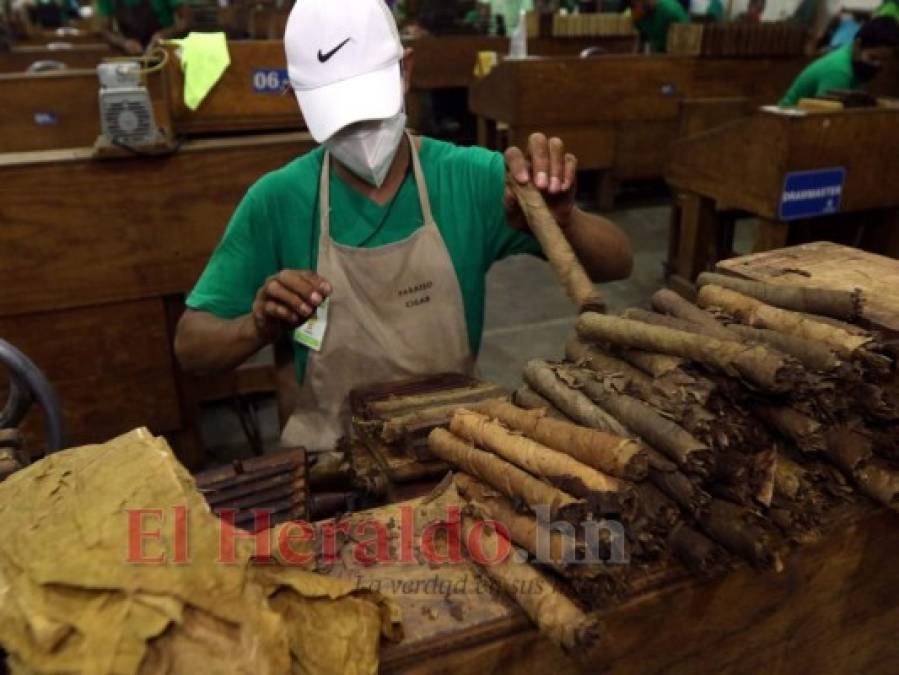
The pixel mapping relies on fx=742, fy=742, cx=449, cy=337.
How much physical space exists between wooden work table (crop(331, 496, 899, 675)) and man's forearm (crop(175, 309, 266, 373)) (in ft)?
2.82

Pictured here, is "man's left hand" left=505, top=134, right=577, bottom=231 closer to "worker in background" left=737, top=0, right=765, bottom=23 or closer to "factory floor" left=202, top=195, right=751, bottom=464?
"factory floor" left=202, top=195, right=751, bottom=464

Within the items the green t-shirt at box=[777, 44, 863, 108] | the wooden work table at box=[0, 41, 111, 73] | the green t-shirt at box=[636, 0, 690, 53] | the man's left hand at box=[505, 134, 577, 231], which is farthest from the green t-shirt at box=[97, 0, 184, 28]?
the man's left hand at box=[505, 134, 577, 231]

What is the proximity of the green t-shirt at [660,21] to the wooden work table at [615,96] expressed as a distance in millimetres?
816

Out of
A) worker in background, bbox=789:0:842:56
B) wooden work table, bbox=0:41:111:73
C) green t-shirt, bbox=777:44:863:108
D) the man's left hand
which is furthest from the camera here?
worker in background, bbox=789:0:842:56

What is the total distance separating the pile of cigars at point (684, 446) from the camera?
0.94 metres

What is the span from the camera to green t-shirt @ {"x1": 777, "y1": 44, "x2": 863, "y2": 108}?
4555 mm

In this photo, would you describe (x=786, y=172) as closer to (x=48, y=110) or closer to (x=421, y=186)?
(x=421, y=186)

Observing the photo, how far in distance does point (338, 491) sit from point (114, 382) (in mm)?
2014

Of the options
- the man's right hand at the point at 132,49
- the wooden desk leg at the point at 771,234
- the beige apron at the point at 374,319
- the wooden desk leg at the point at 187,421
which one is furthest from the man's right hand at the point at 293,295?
the man's right hand at the point at 132,49

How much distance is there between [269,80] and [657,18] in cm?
535

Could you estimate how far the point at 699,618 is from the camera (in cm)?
111

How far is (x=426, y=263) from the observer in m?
2.02

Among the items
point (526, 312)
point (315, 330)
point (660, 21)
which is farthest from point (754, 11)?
point (315, 330)

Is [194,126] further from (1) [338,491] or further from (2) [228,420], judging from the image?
(1) [338,491]
